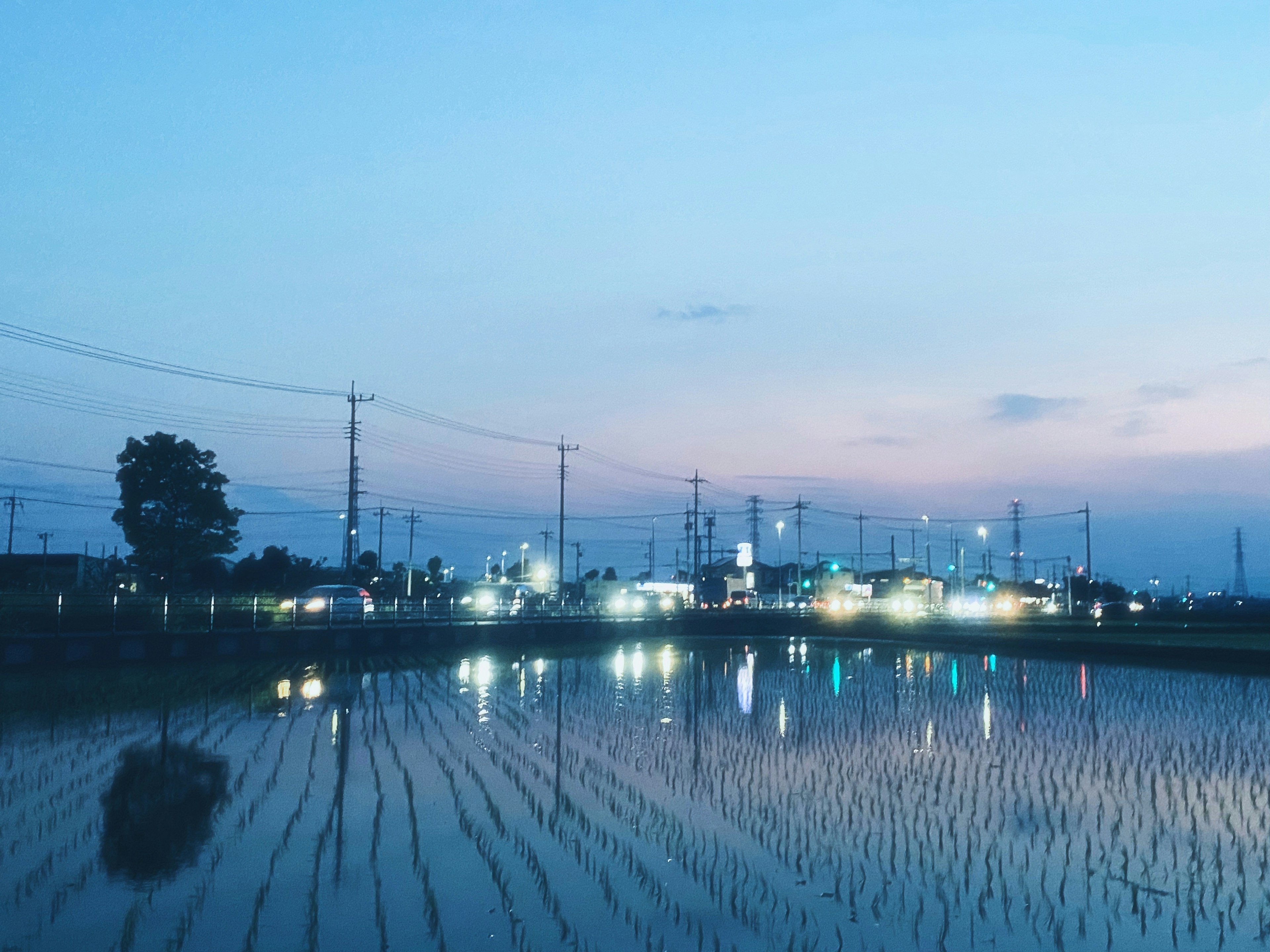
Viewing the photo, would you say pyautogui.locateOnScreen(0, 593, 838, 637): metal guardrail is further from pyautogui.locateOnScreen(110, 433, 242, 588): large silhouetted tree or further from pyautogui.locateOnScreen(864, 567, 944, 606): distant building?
pyautogui.locateOnScreen(864, 567, 944, 606): distant building

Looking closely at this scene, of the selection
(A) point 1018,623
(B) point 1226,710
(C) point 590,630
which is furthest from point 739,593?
(B) point 1226,710

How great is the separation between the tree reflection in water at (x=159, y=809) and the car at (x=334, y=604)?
25.1 m

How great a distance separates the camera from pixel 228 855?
10023 millimetres

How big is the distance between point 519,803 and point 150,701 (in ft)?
45.3

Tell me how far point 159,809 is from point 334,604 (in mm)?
38272

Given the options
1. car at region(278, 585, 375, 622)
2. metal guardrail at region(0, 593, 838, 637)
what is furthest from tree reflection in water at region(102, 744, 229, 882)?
car at region(278, 585, 375, 622)

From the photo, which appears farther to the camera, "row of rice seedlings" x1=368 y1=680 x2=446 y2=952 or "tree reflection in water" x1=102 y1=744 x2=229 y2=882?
"tree reflection in water" x1=102 y1=744 x2=229 y2=882

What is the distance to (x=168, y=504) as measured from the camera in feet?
190

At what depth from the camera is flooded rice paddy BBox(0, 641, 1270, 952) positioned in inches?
318

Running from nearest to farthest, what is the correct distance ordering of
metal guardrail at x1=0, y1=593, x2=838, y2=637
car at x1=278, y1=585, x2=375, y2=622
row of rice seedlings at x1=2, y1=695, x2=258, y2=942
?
row of rice seedlings at x1=2, y1=695, x2=258, y2=942
metal guardrail at x1=0, y1=593, x2=838, y2=637
car at x1=278, y1=585, x2=375, y2=622

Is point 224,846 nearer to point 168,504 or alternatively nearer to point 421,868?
point 421,868

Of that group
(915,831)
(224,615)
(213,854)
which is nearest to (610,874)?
(915,831)

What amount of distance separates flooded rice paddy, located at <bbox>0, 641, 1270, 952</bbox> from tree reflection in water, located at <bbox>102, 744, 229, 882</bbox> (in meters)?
0.05

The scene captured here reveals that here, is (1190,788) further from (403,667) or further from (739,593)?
(739,593)
